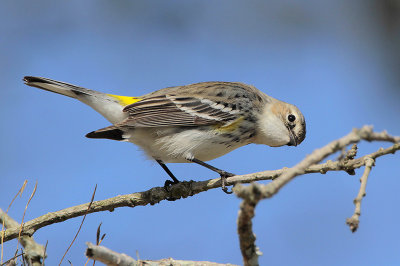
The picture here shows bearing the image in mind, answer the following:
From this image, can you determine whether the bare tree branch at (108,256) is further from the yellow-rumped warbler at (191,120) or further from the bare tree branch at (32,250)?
the yellow-rumped warbler at (191,120)

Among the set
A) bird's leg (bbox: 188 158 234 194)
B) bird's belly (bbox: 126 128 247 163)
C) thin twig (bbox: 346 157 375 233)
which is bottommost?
thin twig (bbox: 346 157 375 233)

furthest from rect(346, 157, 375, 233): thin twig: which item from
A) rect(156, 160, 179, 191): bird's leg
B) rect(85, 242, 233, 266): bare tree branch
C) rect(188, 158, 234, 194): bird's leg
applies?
rect(156, 160, 179, 191): bird's leg

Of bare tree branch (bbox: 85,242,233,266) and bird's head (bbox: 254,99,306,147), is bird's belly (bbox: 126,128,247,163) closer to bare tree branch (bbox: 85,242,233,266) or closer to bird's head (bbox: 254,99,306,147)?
bird's head (bbox: 254,99,306,147)

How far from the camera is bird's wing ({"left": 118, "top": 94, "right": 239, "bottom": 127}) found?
4.82 metres

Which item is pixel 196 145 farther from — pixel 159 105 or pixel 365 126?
pixel 365 126

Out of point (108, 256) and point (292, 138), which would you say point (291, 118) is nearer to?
point (292, 138)

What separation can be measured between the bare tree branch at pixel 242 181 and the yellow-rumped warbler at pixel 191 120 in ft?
1.39

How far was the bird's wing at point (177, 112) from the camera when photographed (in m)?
4.82

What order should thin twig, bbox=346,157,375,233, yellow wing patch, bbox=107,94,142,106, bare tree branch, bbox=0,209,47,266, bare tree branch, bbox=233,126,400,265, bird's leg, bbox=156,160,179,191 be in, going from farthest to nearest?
yellow wing patch, bbox=107,94,142,106, bird's leg, bbox=156,160,179,191, bare tree branch, bbox=0,209,47,266, thin twig, bbox=346,157,375,233, bare tree branch, bbox=233,126,400,265

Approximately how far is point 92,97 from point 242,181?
7.03 ft

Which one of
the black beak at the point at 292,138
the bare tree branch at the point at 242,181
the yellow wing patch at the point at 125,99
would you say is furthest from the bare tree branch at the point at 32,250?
the black beak at the point at 292,138

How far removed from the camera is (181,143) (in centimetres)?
477

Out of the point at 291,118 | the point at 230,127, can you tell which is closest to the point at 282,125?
the point at 291,118

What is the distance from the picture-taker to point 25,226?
333 centimetres
